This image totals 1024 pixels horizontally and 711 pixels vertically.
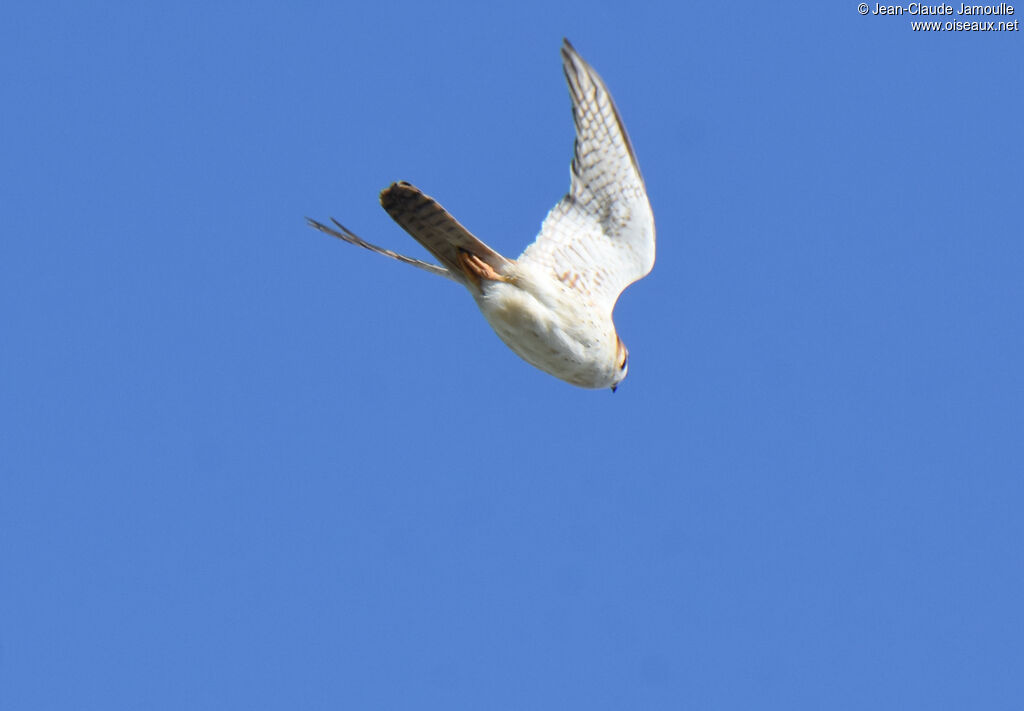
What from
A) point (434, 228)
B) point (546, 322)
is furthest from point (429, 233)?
point (546, 322)

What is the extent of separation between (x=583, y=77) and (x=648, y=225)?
113 centimetres

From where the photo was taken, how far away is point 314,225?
27.0 feet

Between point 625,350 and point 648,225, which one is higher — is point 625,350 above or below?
below

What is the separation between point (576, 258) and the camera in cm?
883

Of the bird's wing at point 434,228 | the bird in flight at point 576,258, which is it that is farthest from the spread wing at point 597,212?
the bird's wing at point 434,228

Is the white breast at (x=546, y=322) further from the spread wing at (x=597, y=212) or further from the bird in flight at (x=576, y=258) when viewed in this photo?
the spread wing at (x=597, y=212)

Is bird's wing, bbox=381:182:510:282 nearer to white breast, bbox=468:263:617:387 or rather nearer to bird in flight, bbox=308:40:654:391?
bird in flight, bbox=308:40:654:391

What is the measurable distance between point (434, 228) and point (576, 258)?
126cm

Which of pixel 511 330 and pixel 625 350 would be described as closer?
pixel 511 330

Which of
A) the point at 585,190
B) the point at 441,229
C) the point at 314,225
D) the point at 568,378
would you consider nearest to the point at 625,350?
the point at 568,378

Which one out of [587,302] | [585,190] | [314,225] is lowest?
[314,225]

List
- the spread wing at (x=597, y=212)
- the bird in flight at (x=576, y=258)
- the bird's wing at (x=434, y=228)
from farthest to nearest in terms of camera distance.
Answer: the spread wing at (x=597, y=212) → the bird in flight at (x=576, y=258) → the bird's wing at (x=434, y=228)

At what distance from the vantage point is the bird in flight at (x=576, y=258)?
830 centimetres

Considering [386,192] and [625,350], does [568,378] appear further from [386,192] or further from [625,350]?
[386,192]
